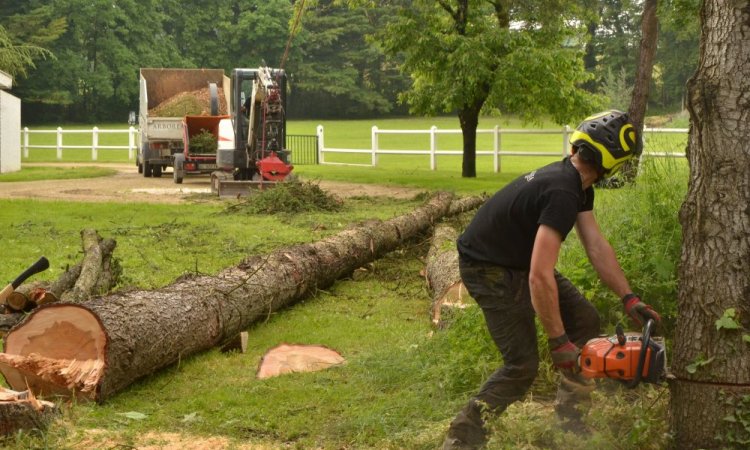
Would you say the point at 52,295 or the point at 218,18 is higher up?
the point at 218,18

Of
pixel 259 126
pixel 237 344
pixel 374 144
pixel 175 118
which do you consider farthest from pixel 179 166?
pixel 237 344

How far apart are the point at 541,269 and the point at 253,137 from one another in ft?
59.0

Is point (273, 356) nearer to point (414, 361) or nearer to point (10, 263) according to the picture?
point (414, 361)

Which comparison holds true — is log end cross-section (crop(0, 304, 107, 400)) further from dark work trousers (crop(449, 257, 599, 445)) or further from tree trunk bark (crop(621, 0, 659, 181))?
tree trunk bark (crop(621, 0, 659, 181))

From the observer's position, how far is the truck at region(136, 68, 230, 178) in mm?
26531

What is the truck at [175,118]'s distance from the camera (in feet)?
87.0

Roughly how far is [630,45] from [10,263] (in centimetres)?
6017

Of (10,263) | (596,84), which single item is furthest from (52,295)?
(596,84)

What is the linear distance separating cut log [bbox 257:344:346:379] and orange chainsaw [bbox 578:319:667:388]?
325 cm

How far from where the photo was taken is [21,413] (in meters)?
5.46

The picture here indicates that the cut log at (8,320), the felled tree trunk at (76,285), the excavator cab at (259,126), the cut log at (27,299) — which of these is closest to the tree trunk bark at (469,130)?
the excavator cab at (259,126)

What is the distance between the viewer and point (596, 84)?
66.5 metres

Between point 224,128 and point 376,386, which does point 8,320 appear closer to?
point 376,386

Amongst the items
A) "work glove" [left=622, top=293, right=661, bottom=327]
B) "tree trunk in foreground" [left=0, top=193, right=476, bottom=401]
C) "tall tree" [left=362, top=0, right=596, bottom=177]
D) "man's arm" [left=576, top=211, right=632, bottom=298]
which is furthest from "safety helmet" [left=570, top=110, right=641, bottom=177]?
"tall tree" [left=362, top=0, right=596, bottom=177]
